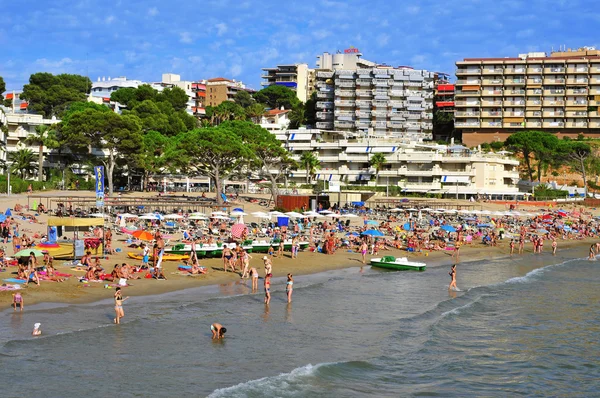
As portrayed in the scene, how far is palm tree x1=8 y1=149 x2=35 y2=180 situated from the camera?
79500 mm

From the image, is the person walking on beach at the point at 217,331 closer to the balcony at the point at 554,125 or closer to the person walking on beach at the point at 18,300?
the person walking on beach at the point at 18,300

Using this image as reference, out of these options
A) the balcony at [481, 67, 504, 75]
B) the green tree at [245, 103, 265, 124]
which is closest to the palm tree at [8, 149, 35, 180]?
the green tree at [245, 103, 265, 124]

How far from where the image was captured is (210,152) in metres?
66.5

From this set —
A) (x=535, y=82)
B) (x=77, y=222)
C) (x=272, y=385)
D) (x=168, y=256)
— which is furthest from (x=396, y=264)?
(x=535, y=82)

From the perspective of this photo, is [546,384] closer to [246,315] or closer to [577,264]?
[246,315]

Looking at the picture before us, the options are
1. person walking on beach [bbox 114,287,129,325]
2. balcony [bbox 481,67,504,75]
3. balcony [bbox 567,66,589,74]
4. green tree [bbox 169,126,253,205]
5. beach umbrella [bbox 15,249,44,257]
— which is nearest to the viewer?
person walking on beach [bbox 114,287,129,325]

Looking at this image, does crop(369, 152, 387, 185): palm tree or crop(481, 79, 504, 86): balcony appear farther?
crop(481, 79, 504, 86): balcony

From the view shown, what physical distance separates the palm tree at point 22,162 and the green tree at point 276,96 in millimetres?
72061

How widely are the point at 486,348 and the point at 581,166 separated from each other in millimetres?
84935

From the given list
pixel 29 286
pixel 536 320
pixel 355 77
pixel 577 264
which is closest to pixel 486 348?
pixel 536 320

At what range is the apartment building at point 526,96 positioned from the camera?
112 m

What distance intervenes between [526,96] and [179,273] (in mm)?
94846

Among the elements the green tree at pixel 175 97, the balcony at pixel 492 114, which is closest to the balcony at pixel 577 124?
the balcony at pixel 492 114

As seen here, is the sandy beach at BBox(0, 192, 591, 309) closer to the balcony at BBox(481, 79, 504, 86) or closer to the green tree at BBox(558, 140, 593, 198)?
the green tree at BBox(558, 140, 593, 198)
